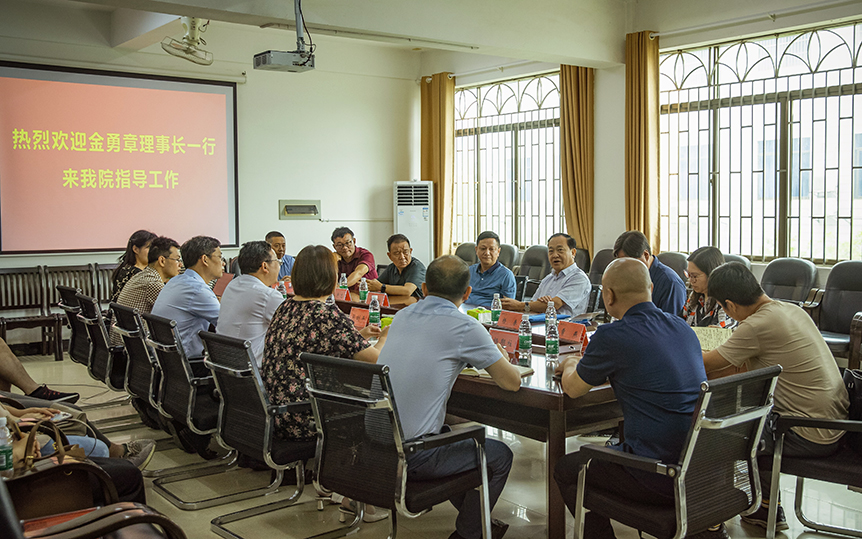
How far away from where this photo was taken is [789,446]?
9.51 ft

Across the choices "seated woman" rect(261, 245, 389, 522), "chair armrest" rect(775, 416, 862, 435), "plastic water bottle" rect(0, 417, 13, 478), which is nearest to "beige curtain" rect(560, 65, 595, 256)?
"seated woman" rect(261, 245, 389, 522)

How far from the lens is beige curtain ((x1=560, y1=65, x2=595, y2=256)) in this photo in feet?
26.6

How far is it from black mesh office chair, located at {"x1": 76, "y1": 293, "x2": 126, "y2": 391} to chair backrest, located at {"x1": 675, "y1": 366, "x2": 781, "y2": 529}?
11.1 feet

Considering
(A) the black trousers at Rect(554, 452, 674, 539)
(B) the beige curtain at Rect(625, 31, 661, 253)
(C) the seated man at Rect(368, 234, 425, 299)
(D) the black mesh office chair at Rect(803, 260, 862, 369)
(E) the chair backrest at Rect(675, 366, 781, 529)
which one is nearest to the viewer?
(E) the chair backrest at Rect(675, 366, 781, 529)

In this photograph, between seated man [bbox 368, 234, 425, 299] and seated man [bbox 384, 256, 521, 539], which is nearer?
seated man [bbox 384, 256, 521, 539]

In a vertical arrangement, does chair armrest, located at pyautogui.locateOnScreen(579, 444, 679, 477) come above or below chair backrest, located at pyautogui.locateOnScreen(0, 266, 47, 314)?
below

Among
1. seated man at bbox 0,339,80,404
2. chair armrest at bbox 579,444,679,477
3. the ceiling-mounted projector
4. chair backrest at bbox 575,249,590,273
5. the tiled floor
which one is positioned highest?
the ceiling-mounted projector

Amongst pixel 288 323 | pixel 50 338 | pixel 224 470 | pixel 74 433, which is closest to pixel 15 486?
pixel 74 433

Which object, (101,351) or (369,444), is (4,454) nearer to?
(369,444)

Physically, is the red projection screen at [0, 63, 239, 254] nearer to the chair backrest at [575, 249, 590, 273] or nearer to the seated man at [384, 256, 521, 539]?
the chair backrest at [575, 249, 590, 273]

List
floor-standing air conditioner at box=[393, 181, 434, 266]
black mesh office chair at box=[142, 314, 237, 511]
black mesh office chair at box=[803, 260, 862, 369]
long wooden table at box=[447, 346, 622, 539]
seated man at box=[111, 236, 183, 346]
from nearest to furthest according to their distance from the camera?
long wooden table at box=[447, 346, 622, 539], black mesh office chair at box=[142, 314, 237, 511], seated man at box=[111, 236, 183, 346], black mesh office chair at box=[803, 260, 862, 369], floor-standing air conditioner at box=[393, 181, 434, 266]

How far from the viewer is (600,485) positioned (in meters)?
2.57

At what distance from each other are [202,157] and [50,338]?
8.38 ft

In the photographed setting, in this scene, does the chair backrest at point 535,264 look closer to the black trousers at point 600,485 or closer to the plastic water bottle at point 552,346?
the plastic water bottle at point 552,346
